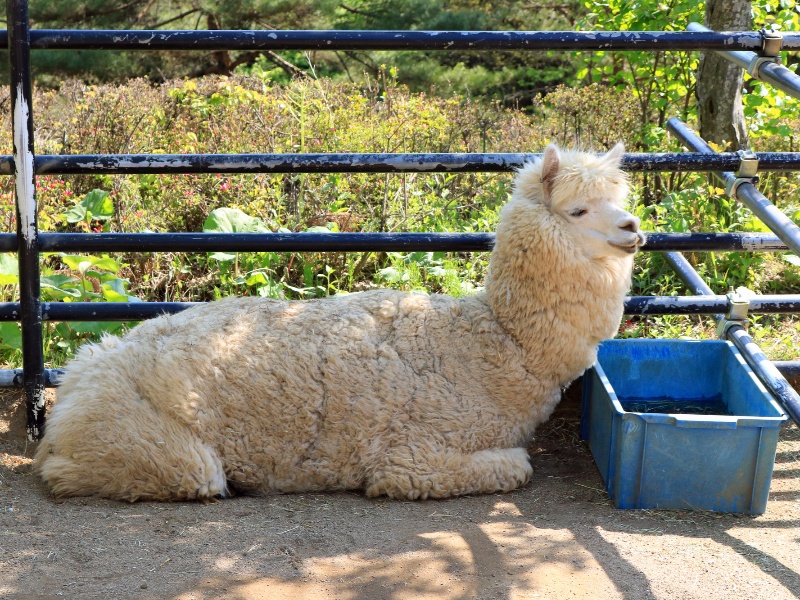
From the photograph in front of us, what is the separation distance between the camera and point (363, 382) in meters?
3.82

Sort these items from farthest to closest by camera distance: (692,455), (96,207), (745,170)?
(96,207) → (745,170) → (692,455)

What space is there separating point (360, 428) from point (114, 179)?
4.04 metres

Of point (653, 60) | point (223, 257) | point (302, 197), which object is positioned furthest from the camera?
point (653, 60)

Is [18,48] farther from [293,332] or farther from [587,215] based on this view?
[587,215]

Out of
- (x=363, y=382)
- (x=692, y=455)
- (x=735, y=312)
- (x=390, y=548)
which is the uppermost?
(x=735, y=312)

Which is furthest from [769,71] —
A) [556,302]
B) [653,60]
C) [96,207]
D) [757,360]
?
[653,60]

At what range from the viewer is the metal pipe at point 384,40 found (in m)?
3.92

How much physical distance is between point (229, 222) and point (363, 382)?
234cm

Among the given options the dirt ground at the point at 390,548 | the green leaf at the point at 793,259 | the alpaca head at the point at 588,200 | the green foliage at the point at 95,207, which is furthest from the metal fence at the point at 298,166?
the green leaf at the point at 793,259

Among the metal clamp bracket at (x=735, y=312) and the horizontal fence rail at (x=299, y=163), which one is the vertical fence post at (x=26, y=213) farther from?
the metal clamp bracket at (x=735, y=312)

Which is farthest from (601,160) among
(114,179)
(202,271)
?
(114,179)

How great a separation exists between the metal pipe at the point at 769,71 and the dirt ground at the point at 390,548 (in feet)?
5.64

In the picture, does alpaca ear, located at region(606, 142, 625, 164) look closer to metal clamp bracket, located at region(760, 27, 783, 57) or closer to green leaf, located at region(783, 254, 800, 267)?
metal clamp bracket, located at region(760, 27, 783, 57)

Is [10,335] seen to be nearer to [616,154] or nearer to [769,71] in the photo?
[616,154]
